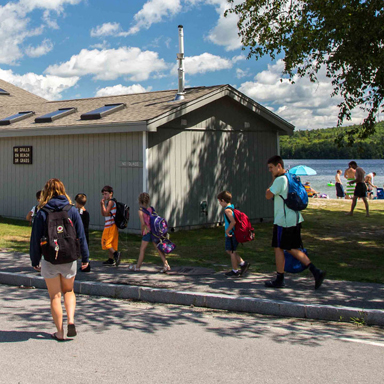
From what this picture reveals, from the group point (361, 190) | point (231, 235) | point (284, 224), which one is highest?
point (361, 190)

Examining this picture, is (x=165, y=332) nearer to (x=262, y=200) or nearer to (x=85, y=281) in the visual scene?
(x=85, y=281)

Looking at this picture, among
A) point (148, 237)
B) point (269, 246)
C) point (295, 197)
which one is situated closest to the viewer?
point (295, 197)

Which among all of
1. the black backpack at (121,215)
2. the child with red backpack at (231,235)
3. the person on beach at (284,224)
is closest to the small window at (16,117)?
the black backpack at (121,215)

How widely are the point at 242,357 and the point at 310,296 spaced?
251 centimetres

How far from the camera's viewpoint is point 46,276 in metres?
5.75

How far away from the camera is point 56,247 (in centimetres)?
561

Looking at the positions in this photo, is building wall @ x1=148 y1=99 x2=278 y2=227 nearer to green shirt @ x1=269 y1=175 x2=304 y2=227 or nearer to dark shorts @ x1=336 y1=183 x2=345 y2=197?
green shirt @ x1=269 y1=175 x2=304 y2=227

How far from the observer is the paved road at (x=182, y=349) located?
15.5 feet

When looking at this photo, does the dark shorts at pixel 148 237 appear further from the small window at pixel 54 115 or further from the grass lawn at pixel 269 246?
the small window at pixel 54 115

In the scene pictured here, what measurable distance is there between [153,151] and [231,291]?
24.0 ft

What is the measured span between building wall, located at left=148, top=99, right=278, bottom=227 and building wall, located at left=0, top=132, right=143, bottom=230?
71cm

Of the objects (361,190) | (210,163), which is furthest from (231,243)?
(361,190)

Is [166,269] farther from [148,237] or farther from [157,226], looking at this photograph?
[157,226]

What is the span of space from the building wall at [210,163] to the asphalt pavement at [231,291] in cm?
536
